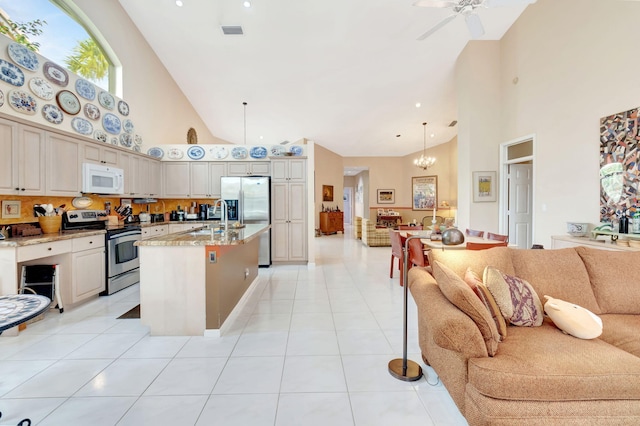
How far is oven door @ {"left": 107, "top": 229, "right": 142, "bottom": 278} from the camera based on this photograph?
389 cm

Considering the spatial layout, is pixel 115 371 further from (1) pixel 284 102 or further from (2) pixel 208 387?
(1) pixel 284 102

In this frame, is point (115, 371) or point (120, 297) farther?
point (120, 297)

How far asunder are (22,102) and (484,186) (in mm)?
7006

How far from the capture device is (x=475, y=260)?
6.89 feet

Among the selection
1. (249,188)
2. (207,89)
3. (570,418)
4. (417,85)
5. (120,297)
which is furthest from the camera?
(207,89)

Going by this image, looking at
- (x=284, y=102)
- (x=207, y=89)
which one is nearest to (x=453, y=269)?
(x=284, y=102)

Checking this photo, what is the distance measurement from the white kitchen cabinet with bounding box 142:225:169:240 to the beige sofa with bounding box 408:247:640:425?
426 cm

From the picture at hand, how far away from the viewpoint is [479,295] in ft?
5.65

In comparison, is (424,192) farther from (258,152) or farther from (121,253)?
(121,253)

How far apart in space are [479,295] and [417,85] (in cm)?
571

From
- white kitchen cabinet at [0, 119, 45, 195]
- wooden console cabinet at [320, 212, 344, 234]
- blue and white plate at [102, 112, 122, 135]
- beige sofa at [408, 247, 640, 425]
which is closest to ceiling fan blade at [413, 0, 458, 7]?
beige sofa at [408, 247, 640, 425]

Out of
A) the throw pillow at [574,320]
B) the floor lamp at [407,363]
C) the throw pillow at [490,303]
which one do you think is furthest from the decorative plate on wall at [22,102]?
the throw pillow at [574,320]

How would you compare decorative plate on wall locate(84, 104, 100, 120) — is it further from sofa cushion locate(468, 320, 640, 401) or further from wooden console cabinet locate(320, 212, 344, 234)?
wooden console cabinet locate(320, 212, 344, 234)

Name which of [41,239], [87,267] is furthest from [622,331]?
[87,267]
